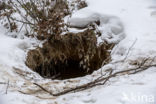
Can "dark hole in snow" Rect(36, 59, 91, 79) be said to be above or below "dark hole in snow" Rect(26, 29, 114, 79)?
below

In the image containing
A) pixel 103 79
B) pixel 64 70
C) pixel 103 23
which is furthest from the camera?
pixel 64 70

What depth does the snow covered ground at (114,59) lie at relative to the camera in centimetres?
210

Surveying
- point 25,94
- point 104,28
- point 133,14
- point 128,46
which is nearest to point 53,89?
point 25,94

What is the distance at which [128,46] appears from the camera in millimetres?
3193

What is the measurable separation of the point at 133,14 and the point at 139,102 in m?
2.30

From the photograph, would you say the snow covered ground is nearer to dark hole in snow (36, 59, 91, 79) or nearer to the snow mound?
the snow mound

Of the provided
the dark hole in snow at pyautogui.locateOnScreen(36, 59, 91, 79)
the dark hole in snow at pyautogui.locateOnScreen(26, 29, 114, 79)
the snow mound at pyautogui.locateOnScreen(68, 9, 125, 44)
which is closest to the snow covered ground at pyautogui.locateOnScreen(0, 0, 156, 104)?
the snow mound at pyautogui.locateOnScreen(68, 9, 125, 44)

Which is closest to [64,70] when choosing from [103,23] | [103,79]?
[103,23]

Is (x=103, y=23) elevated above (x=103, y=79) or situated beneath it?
elevated above

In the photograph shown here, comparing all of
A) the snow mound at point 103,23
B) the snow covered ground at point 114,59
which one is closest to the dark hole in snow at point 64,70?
the snow covered ground at point 114,59

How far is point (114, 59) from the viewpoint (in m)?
3.13

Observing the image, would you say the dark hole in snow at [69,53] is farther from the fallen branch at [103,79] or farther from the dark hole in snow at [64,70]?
the fallen branch at [103,79]

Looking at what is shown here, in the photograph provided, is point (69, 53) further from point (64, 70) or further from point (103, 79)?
point (103, 79)

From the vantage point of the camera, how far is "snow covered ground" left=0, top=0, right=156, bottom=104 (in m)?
2.10
